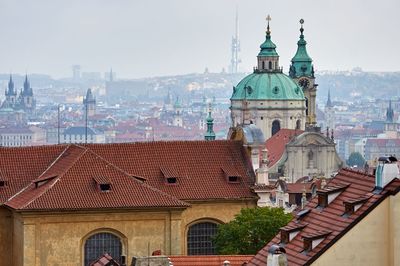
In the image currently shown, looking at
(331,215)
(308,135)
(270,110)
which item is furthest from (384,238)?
(270,110)

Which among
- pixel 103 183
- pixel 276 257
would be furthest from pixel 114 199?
pixel 276 257

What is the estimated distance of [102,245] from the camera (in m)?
45.4

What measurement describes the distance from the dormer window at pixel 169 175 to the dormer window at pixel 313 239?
867 inches

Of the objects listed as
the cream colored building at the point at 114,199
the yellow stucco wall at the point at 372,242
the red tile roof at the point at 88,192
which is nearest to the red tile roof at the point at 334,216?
the yellow stucco wall at the point at 372,242

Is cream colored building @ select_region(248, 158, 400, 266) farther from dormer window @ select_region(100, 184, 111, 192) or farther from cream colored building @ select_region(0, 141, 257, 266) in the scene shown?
dormer window @ select_region(100, 184, 111, 192)

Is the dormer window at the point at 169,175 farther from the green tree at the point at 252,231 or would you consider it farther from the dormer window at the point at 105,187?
the green tree at the point at 252,231

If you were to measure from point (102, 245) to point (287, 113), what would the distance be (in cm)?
8732

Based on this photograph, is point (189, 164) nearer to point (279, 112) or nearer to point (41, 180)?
point (41, 180)

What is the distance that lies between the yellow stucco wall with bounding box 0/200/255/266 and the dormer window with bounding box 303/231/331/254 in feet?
56.6

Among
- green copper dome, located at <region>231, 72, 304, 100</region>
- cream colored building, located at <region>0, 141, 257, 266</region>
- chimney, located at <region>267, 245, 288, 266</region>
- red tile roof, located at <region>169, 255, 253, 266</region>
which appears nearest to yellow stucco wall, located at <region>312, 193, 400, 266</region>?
chimney, located at <region>267, 245, 288, 266</region>

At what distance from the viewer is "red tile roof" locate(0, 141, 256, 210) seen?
147 ft

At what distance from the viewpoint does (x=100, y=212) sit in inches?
1766

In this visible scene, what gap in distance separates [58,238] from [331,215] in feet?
60.3

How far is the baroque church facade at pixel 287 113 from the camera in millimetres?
117312
